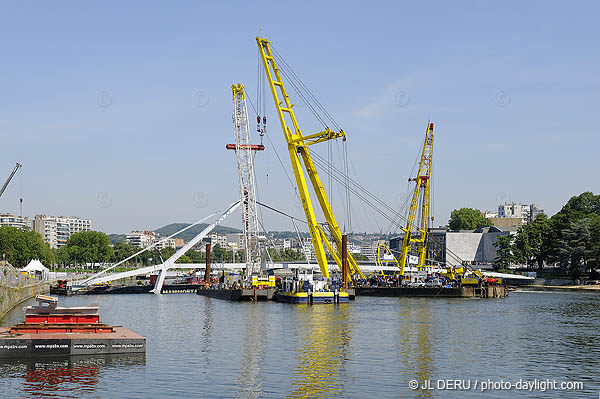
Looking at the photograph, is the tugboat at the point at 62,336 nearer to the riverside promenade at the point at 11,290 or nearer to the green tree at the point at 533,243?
the riverside promenade at the point at 11,290

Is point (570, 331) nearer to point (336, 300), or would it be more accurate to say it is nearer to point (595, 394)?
point (595, 394)

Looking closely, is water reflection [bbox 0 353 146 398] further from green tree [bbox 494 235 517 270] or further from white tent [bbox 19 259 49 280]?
green tree [bbox 494 235 517 270]

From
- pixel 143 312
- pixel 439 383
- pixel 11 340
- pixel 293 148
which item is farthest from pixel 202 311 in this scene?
pixel 439 383

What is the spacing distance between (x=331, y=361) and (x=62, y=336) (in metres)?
12.9

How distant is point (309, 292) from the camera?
79.8m

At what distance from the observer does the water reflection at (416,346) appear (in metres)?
32.2

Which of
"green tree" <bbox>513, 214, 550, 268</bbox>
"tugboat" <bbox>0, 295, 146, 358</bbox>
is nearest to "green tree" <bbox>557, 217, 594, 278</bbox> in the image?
"green tree" <bbox>513, 214, 550, 268</bbox>

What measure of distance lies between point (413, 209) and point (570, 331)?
88381mm

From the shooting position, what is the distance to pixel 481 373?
108ft

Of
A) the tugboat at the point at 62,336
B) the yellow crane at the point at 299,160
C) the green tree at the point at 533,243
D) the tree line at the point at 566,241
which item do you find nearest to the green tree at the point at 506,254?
the tree line at the point at 566,241

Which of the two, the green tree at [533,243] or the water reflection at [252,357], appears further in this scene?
the green tree at [533,243]

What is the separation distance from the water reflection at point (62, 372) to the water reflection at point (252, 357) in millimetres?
5227

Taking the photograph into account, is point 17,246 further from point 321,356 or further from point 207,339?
point 321,356

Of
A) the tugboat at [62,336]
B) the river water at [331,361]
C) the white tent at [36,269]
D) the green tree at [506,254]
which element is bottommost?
the river water at [331,361]
